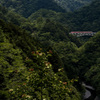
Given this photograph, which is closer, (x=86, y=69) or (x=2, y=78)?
(x=2, y=78)

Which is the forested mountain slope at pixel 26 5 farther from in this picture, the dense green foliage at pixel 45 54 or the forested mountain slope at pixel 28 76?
the forested mountain slope at pixel 28 76

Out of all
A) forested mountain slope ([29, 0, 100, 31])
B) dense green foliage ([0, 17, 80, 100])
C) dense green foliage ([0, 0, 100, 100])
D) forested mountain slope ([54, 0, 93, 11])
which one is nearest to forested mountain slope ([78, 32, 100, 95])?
dense green foliage ([0, 0, 100, 100])

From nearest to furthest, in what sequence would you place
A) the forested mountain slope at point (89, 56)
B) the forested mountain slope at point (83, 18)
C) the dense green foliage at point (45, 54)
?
the dense green foliage at point (45, 54) → the forested mountain slope at point (89, 56) → the forested mountain slope at point (83, 18)

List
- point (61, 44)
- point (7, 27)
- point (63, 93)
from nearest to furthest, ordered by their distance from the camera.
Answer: point (63, 93)
point (7, 27)
point (61, 44)

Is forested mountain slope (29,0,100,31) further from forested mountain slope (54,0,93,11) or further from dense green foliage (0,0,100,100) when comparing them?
forested mountain slope (54,0,93,11)

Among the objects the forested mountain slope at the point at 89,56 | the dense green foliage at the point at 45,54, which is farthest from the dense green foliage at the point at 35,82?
the forested mountain slope at the point at 89,56

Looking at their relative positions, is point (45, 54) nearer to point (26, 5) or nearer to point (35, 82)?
point (35, 82)

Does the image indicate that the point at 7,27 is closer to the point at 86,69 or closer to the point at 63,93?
the point at 63,93

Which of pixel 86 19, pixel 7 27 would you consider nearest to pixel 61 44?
pixel 7 27

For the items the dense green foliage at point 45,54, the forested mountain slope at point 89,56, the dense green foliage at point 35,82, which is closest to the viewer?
the dense green foliage at point 35,82
